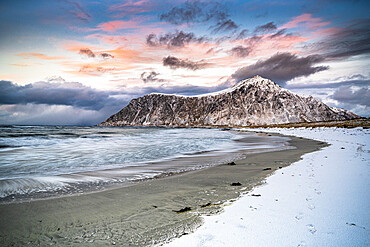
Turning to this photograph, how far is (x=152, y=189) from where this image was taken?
640 cm

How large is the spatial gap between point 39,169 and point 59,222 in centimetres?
792

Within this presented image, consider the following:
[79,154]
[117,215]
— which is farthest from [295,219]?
[79,154]

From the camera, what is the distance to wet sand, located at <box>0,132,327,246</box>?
11.7ft

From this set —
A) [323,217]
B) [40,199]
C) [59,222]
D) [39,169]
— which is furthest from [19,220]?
[39,169]

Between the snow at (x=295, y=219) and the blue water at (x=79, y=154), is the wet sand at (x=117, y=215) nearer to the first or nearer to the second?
the snow at (x=295, y=219)

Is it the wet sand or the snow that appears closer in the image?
the snow

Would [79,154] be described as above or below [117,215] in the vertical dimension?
below

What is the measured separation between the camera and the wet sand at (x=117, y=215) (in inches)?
141

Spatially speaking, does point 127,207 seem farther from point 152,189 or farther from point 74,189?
point 74,189

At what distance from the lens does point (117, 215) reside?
4453mm

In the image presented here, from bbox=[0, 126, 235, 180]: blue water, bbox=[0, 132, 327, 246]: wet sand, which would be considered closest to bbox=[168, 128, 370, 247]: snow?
bbox=[0, 132, 327, 246]: wet sand

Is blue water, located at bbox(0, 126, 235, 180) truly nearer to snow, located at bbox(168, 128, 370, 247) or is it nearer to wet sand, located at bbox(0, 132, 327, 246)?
wet sand, located at bbox(0, 132, 327, 246)

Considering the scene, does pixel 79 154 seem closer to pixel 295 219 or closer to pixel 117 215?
pixel 117 215

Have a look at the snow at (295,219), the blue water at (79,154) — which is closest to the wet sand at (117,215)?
the snow at (295,219)
